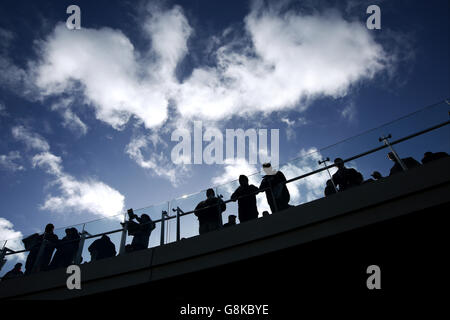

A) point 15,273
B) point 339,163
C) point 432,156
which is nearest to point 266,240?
point 339,163

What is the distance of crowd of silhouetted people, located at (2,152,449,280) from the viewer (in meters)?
4.61

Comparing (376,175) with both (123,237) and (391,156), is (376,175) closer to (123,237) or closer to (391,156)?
(391,156)

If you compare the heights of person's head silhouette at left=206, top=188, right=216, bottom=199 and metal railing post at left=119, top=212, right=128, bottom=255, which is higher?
person's head silhouette at left=206, top=188, right=216, bottom=199

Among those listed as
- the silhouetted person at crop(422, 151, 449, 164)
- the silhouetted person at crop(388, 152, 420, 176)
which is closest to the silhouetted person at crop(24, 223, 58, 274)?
the silhouetted person at crop(388, 152, 420, 176)

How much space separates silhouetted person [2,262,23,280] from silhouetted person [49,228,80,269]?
97 cm

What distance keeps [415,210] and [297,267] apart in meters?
2.23

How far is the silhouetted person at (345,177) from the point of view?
4.59 m

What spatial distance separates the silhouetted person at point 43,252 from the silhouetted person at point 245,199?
4747 mm

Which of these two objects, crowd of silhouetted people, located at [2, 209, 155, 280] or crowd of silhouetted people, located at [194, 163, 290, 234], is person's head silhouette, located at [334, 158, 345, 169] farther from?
crowd of silhouetted people, located at [2, 209, 155, 280]

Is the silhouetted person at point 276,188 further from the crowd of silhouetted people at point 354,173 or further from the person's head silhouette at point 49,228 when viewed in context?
the person's head silhouette at point 49,228

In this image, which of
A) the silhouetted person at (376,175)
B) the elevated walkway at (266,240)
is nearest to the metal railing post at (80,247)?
the elevated walkway at (266,240)

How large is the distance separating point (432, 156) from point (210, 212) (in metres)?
4.19
